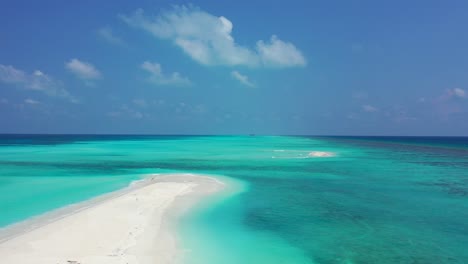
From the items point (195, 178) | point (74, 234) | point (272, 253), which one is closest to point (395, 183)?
point (195, 178)

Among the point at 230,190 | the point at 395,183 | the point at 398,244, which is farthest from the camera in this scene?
the point at 395,183

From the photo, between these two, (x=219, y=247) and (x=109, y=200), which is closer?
(x=219, y=247)

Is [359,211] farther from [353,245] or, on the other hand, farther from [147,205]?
[147,205]

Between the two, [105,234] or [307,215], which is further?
[307,215]

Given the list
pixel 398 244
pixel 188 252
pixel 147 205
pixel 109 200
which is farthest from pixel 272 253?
pixel 109 200

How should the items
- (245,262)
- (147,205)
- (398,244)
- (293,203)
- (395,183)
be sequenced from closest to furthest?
(245,262) → (398,244) → (147,205) → (293,203) → (395,183)

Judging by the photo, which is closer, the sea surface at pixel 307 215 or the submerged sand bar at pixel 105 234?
the submerged sand bar at pixel 105 234

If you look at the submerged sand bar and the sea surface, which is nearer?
the submerged sand bar
